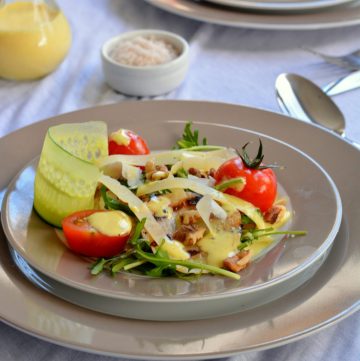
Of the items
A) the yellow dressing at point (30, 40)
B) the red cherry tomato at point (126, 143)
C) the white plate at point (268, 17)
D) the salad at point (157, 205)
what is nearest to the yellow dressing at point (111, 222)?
the salad at point (157, 205)

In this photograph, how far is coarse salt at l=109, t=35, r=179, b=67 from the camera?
1601mm

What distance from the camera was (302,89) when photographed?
151 cm

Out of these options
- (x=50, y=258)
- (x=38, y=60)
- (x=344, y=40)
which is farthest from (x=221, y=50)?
(x=50, y=258)

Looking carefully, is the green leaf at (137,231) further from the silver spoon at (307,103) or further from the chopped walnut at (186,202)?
the silver spoon at (307,103)

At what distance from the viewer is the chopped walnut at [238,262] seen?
0.93 m

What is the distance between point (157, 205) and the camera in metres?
1.03

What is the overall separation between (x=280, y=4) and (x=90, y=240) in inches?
40.1

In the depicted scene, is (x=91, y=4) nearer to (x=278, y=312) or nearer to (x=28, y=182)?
(x=28, y=182)

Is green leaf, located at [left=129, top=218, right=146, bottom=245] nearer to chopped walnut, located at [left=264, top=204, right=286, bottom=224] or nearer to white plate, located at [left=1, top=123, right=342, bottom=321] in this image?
white plate, located at [left=1, top=123, right=342, bottom=321]

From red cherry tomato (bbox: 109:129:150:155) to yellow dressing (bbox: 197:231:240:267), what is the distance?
0.27 meters

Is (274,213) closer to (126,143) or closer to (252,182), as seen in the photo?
(252,182)

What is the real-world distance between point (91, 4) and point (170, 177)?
1.17 m

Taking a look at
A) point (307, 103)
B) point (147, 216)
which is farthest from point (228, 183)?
point (307, 103)

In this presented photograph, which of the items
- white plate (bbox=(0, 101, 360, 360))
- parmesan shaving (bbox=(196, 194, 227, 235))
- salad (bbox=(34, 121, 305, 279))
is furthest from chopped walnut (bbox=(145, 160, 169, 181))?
white plate (bbox=(0, 101, 360, 360))
